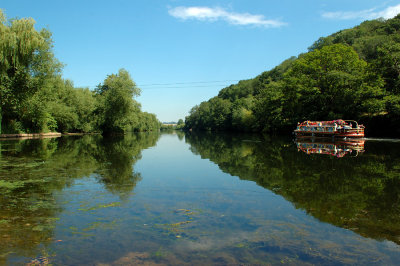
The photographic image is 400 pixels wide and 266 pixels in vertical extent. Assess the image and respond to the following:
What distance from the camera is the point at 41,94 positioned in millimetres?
38531

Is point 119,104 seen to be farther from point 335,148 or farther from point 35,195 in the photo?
point 35,195

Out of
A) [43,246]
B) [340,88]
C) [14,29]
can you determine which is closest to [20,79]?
[14,29]

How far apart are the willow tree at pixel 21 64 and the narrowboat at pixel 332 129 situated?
115 ft

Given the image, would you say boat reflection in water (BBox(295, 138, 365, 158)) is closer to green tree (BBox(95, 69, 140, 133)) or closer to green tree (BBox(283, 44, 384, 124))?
green tree (BBox(283, 44, 384, 124))

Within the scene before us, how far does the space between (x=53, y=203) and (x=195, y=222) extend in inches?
143

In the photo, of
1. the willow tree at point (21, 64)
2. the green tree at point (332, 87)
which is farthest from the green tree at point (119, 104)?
the green tree at point (332, 87)

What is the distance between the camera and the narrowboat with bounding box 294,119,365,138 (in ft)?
99.2

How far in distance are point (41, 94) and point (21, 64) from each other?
831 centimetres

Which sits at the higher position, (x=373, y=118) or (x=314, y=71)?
(x=314, y=71)

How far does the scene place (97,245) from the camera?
165 inches

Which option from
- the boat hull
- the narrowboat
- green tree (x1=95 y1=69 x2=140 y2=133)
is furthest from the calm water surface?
green tree (x1=95 y1=69 x2=140 y2=133)

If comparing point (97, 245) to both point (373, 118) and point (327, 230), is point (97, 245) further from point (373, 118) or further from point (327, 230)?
point (373, 118)

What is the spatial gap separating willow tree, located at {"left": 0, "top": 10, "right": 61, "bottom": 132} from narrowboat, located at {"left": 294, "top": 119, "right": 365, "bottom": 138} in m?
34.9

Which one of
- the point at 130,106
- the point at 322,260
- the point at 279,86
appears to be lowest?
the point at 322,260
